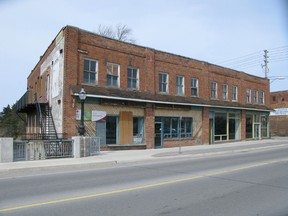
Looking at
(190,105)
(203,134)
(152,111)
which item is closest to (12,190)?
(152,111)

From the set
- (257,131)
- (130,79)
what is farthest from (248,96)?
(130,79)

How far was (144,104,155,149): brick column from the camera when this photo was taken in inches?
982

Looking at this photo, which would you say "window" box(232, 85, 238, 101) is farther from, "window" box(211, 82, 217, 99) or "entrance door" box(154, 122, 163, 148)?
"entrance door" box(154, 122, 163, 148)

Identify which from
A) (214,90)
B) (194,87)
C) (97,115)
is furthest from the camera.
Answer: (214,90)

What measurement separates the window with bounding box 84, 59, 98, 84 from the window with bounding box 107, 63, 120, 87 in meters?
1.07

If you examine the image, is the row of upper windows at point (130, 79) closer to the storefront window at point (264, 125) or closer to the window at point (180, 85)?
the window at point (180, 85)

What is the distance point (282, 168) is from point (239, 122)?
22.1m

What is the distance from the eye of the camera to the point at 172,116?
2708 cm

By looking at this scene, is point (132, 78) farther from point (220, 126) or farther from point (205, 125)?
point (220, 126)

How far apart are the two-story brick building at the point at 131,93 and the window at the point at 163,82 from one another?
79 mm

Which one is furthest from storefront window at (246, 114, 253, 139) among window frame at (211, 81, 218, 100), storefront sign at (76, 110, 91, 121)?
storefront sign at (76, 110, 91, 121)

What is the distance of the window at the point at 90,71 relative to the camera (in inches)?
870

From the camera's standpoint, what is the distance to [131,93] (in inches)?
945

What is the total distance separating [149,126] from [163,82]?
13.4 ft
